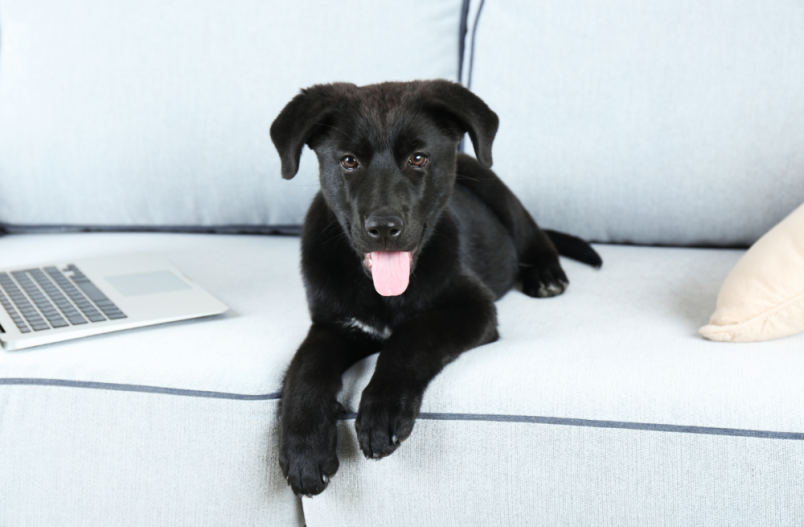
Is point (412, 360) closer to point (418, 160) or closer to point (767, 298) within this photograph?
point (418, 160)

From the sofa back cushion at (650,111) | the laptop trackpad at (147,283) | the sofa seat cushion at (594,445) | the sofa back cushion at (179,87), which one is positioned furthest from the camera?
the sofa back cushion at (179,87)

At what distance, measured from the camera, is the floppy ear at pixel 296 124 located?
1.27 meters

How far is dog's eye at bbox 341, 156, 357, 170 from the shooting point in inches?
50.7

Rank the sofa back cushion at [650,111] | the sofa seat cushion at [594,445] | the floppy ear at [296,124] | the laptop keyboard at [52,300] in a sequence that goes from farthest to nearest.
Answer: the sofa back cushion at [650,111], the laptop keyboard at [52,300], the floppy ear at [296,124], the sofa seat cushion at [594,445]

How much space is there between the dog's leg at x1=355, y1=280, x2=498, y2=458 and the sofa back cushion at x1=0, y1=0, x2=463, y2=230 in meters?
0.85

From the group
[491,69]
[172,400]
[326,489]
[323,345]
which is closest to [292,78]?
[491,69]

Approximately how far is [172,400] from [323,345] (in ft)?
0.94

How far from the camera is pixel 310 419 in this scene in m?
1.09

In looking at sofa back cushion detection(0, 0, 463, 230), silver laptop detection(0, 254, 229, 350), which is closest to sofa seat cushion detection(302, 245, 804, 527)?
silver laptop detection(0, 254, 229, 350)

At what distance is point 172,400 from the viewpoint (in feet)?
3.81

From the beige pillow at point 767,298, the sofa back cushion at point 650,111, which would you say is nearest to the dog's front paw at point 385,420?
the beige pillow at point 767,298

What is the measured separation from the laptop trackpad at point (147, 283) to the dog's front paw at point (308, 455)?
0.65 meters

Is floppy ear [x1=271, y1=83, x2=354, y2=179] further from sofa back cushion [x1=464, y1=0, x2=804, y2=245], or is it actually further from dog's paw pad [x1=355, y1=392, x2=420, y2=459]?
sofa back cushion [x1=464, y1=0, x2=804, y2=245]

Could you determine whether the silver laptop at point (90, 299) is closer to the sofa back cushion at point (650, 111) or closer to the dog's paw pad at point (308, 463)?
the dog's paw pad at point (308, 463)
